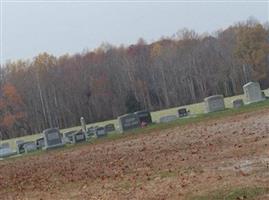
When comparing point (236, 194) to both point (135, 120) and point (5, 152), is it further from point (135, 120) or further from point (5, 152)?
point (5, 152)

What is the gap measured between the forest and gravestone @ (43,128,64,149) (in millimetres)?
48268

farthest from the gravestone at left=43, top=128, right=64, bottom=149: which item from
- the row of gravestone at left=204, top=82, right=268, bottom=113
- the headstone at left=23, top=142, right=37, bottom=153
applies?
the row of gravestone at left=204, top=82, right=268, bottom=113

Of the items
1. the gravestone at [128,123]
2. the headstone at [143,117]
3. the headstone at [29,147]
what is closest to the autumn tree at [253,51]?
the headstone at [143,117]

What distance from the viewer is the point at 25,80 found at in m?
92.9

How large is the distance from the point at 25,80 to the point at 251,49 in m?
38.3

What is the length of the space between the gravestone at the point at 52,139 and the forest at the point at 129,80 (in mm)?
48268

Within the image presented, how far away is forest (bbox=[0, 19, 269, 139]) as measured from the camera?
82.2m

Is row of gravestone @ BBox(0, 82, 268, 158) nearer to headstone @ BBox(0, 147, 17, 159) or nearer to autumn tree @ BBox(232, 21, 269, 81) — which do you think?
headstone @ BBox(0, 147, 17, 159)

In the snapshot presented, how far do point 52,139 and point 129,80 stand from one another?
58.9 m

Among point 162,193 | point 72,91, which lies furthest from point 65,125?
point 162,193

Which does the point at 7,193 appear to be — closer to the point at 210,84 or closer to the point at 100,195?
the point at 100,195

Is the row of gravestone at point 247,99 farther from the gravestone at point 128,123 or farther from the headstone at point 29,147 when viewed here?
the headstone at point 29,147

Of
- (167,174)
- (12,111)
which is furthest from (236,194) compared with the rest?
(12,111)

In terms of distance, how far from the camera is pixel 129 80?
9150 cm
